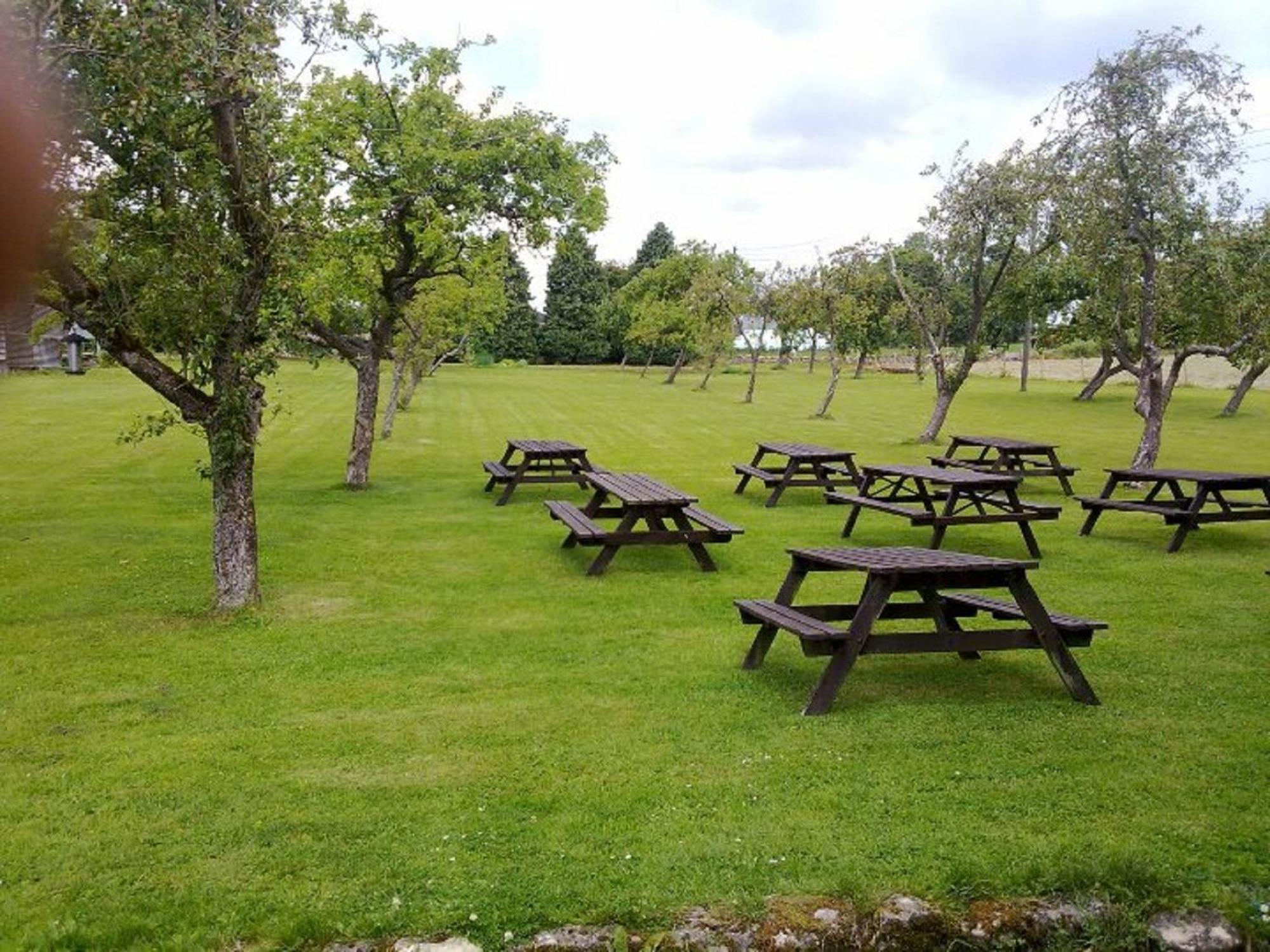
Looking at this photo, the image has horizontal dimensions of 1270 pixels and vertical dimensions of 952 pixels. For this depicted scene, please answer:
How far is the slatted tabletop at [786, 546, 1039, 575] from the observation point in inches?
250

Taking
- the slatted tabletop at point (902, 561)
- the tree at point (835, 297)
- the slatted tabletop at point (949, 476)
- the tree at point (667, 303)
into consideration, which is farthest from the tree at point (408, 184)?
the tree at point (667, 303)

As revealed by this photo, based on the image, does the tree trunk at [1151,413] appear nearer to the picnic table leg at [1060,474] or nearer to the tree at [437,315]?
the picnic table leg at [1060,474]

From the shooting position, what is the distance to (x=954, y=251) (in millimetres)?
24109

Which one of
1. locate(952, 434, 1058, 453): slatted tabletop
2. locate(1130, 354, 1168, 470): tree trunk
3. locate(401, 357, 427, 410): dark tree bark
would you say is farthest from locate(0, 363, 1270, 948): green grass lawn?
locate(401, 357, 427, 410): dark tree bark

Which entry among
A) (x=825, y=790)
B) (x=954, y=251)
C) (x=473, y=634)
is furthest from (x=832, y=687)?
(x=954, y=251)

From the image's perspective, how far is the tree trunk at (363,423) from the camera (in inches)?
662

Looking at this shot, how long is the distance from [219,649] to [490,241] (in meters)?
9.49

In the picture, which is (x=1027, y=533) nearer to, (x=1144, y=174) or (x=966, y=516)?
(x=966, y=516)

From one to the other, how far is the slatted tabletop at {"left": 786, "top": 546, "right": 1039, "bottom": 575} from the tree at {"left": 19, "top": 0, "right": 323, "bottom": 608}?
4.73m

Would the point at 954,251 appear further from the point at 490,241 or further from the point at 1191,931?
the point at 1191,931

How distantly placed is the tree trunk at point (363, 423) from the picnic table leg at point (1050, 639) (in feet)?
39.9

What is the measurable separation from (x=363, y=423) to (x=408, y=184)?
4251 millimetres

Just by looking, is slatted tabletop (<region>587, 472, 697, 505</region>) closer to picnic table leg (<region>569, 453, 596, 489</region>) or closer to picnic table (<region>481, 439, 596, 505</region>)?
picnic table (<region>481, 439, 596, 505</region>)

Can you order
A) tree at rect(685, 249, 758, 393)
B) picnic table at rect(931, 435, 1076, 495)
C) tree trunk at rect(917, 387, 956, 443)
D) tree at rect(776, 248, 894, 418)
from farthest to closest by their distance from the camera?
tree at rect(685, 249, 758, 393) → tree at rect(776, 248, 894, 418) → tree trunk at rect(917, 387, 956, 443) → picnic table at rect(931, 435, 1076, 495)
